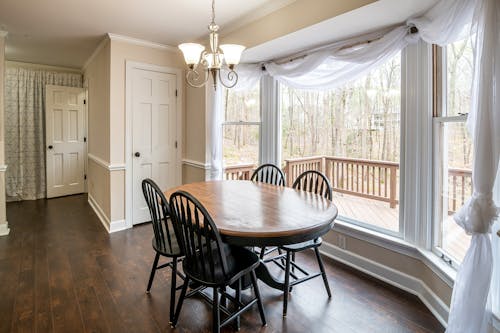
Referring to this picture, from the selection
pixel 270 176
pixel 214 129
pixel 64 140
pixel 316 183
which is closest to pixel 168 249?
pixel 316 183

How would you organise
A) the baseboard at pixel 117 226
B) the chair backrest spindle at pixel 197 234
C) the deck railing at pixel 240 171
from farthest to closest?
the deck railing at pixel 240 171 → the baseboard at pixel 117 226 → the chair backrest spindle at pixel 197 234

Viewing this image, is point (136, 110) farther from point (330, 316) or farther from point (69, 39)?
point (330, 316)

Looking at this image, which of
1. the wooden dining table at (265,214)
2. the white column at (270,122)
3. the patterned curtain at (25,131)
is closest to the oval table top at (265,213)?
the wooden dining table at (265,214)

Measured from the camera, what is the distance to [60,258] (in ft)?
9.66

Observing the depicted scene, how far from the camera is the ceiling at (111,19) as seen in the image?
2807 millimetres

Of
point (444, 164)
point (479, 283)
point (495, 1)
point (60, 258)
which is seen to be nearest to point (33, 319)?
point (60, 258)

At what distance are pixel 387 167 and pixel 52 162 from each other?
5.70 metres

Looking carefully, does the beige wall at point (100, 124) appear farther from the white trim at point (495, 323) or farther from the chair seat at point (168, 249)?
the white trim at point (495, 323)

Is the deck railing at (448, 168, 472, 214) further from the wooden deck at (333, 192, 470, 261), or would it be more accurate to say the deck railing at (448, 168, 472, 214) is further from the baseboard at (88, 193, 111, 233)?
the baseboard at (88, 193, 111, 233)

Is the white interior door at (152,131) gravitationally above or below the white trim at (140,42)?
below

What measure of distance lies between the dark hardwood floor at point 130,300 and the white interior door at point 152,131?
1064mm

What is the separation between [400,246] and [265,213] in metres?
1.29

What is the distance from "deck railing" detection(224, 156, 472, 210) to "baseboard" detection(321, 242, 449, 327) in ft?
1.88

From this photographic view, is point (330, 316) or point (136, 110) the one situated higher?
point (136, 110)
